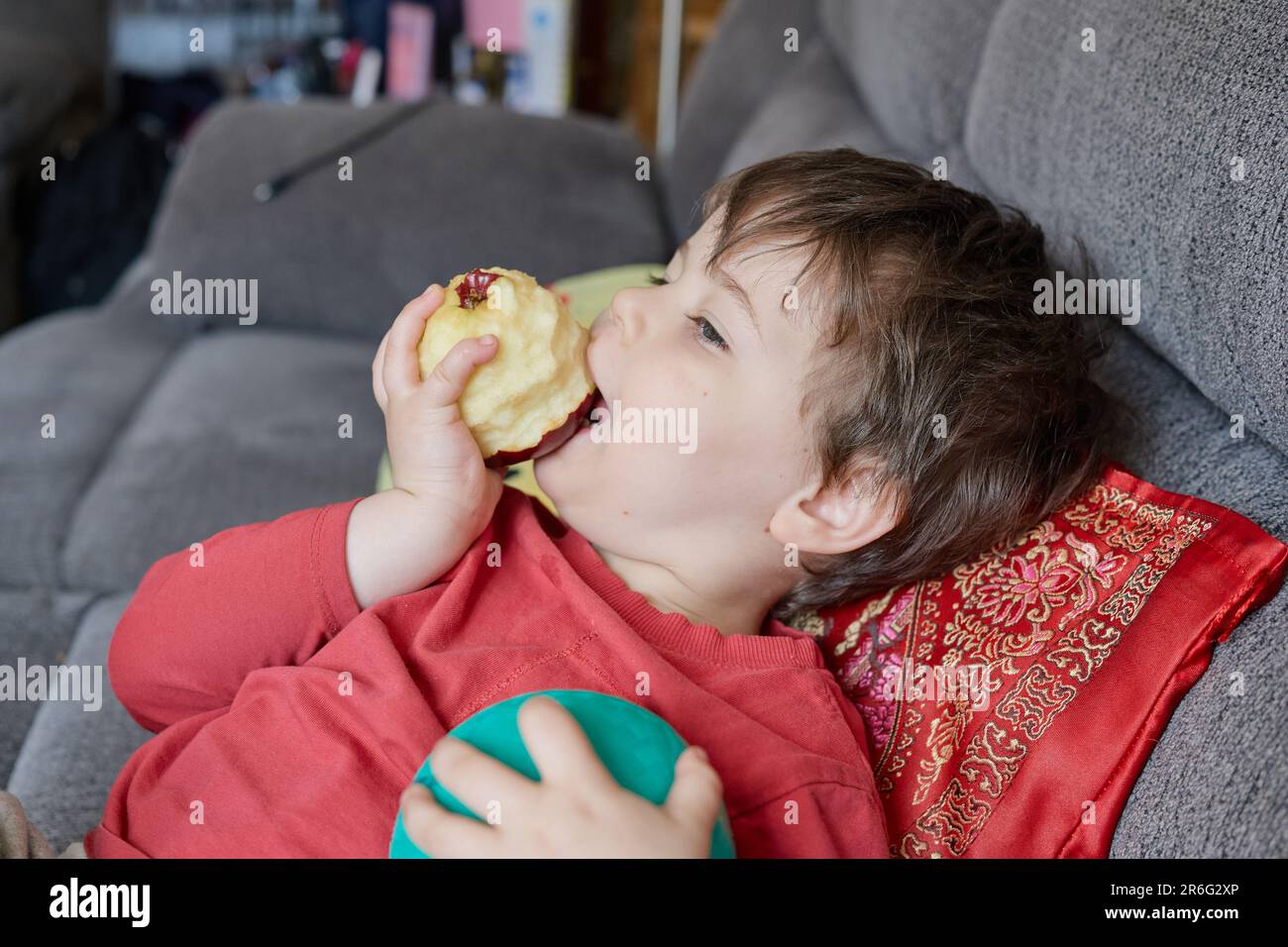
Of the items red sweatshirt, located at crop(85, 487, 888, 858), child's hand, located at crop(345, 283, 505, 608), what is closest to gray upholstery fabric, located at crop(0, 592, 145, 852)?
red sweatshirt, located at crop(85, 487, 888, 858)

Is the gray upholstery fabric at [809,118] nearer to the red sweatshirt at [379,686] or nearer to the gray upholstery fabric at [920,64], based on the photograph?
the gray upholstery fabric at [920,64]

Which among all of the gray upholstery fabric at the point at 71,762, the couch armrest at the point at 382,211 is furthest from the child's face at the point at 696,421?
the couch armrest at the point at 382,211

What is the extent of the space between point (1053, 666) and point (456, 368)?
549mm

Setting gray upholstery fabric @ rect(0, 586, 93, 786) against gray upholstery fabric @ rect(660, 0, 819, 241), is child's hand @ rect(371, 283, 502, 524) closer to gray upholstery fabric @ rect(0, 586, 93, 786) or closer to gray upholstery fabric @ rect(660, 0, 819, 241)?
gray upholstery fabric @ rect(0, 586, 93, 786)

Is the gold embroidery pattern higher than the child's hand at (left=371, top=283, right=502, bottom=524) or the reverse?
the reverse

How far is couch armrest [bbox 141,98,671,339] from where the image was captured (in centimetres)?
213

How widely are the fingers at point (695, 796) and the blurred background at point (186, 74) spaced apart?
2.82 metres

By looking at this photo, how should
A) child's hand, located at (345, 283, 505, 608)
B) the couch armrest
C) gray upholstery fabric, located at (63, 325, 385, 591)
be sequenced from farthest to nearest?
the couch armrest → gray upholstery fabric, located at (63, 325, 385, 591) → child's hand, located at (345, 283, 505, 608)

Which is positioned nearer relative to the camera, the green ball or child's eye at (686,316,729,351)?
the green ball

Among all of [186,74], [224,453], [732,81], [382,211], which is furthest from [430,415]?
[186,74]

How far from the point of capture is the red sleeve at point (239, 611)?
38.8 inches
